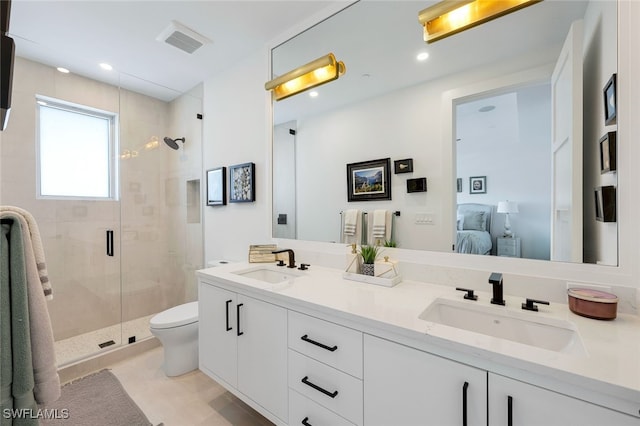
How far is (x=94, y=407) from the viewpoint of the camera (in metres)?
1.73

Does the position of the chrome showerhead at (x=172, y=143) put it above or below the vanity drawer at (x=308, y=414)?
above

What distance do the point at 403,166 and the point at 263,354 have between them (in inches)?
50.0

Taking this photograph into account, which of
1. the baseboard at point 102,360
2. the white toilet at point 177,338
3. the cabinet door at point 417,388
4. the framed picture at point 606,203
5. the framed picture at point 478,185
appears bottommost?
the baseboard at point 102,360

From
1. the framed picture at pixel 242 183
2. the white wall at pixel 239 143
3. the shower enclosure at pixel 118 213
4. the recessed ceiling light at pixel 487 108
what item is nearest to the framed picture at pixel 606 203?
the recessed ceiling light at pixel 487 108

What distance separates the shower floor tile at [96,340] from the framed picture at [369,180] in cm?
245

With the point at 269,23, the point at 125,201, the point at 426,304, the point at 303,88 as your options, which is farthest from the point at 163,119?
the point at 426,304

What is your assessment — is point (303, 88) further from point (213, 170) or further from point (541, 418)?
point (541, 418)

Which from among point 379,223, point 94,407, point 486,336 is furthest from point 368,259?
point 94,407

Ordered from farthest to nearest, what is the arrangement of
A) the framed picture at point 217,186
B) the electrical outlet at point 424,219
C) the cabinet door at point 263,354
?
the framed picture at point 217,186
the electrical outlet at point 424,219
the cabinet door at point 263,354

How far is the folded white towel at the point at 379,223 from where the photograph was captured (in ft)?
5.33

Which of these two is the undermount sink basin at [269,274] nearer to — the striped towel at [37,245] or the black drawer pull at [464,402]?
the striped towel at [37,245]

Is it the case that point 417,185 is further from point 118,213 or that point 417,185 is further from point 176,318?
point 118,213

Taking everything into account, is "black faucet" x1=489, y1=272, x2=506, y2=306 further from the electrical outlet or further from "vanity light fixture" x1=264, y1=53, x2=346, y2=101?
"vanity light fixture" x1=264, y1=53, x2=346, y2=101

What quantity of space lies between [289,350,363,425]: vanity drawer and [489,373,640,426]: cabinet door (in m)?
0.46
